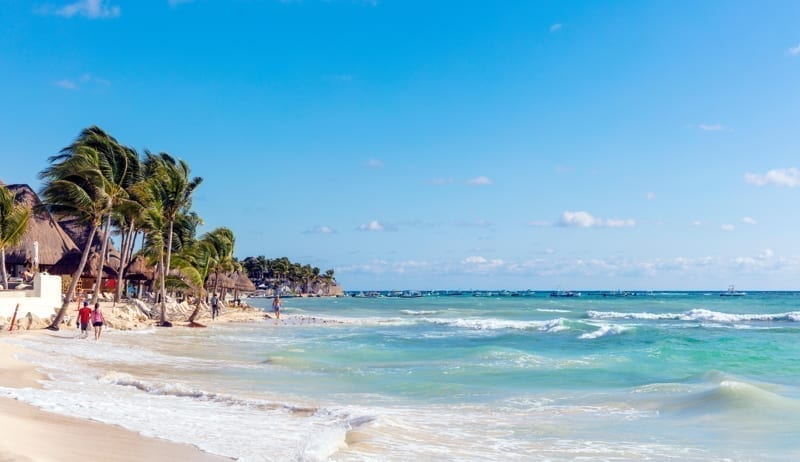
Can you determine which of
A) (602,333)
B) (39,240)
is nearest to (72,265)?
(39,240)

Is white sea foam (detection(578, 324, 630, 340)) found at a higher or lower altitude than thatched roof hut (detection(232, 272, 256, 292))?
lower

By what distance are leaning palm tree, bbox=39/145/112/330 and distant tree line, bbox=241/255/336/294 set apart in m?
97.6

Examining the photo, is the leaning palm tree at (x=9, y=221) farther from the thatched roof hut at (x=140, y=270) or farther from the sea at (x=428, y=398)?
the thatched roof hut at (x=140, y=270)

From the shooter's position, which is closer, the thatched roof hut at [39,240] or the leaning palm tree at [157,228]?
the leaning palm tree at [157,228]

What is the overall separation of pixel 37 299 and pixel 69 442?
18.3 meters

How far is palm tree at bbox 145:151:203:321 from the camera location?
32.4 metres

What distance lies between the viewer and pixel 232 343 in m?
23.1

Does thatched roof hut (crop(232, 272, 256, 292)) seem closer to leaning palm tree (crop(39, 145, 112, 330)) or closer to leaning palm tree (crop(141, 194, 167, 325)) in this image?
leaning palm tree (crop(141, 194, 167, 325))

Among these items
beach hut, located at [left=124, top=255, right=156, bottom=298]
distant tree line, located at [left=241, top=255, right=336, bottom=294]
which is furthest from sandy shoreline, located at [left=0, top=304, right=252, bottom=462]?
distant tree line, located at [left=241, top=255, right=336, bottom=294]

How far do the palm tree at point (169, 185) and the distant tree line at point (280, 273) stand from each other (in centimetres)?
8513

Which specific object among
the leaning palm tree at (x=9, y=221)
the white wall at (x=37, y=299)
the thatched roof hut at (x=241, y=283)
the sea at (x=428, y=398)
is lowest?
the sea at (x=428, y=398)

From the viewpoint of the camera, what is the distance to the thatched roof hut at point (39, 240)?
34500 millimetres

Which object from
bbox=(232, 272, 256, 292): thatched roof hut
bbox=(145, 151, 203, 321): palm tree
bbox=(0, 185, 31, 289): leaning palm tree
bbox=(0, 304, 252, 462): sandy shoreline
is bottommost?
bbox=(0, 304, 252, 462): sandy shoreline

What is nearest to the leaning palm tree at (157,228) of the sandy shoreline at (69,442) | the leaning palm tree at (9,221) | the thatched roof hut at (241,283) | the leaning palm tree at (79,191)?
the leaning palm tree at (79,191)
